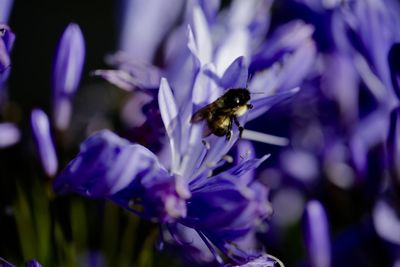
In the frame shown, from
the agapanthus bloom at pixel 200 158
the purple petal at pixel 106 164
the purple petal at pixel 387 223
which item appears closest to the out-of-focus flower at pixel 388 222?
the purple petal at pixel 387 223

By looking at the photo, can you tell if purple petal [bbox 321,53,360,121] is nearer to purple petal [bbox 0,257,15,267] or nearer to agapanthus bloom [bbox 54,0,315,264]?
agapanthus bloom [bbox 54,0,315,264]

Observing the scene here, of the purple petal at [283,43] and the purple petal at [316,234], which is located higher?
the purple petal at [283,43]

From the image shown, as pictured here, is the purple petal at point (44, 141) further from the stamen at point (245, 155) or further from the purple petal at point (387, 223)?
the purple petal at point (387, 223)

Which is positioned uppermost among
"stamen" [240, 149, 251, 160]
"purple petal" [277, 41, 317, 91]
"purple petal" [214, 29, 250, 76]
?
"purple petal" [214, 29, 250, 76]

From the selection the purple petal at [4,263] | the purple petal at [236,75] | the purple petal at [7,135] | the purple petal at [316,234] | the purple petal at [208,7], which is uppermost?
the purple petal at [208,7]

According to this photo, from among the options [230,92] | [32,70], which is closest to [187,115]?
[230,92]

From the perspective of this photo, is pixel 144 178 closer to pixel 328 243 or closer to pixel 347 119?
pixel 328 243

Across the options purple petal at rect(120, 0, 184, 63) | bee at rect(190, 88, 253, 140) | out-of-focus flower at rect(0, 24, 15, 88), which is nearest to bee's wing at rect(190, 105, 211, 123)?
bee at rect(190, 88, 253, 140)
